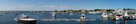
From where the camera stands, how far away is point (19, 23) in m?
67.1

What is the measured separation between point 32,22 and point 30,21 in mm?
949

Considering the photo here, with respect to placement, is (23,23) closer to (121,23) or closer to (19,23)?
(19,23)

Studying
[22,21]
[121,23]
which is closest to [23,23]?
[22,21]

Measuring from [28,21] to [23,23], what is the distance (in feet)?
8.76

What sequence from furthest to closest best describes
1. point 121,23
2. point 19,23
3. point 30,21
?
point 19,23 → point 30,21 → point 121,23

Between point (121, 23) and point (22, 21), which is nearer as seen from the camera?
point (121, 23)

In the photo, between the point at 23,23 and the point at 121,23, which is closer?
the point at 121,23

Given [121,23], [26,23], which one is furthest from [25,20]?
[121,23]

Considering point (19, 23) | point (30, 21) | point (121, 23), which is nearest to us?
point (121, 23)

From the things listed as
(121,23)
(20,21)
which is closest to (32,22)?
(20,21)

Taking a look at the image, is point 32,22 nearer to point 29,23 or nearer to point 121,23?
point 29,23

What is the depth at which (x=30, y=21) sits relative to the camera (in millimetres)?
62344

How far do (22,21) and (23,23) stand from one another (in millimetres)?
807

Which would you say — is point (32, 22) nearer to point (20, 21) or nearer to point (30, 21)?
point (30, 21)
